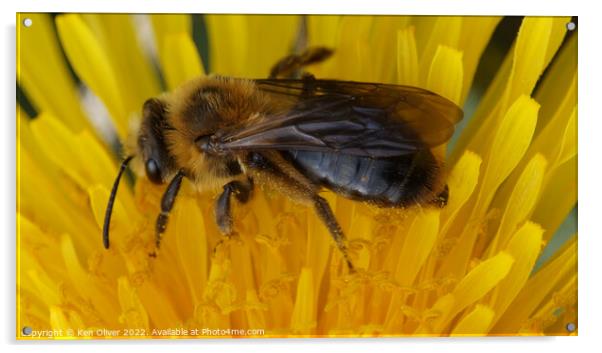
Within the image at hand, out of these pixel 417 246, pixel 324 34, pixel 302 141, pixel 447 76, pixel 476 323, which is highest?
pixel 324 34

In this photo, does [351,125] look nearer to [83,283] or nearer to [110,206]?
[110,206]

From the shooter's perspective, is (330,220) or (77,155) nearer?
(330,220)

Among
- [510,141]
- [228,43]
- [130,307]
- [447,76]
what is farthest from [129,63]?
[510,141]

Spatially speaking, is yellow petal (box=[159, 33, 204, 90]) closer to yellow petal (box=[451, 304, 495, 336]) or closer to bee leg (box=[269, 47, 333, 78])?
bee leg (box=[269, 47, 333, 78])

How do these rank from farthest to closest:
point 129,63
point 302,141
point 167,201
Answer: point 129,63, point 167,201, point 302,141

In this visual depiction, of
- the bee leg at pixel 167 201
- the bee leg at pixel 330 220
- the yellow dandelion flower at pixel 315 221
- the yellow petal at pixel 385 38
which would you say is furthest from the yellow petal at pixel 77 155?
the yellow petal at pixel 385 38

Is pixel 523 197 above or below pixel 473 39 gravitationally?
below

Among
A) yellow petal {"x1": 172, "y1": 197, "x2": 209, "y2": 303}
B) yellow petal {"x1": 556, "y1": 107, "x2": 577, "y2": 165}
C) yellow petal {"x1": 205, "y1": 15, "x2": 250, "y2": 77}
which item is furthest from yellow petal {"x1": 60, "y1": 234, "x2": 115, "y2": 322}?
yellow petal {"x1": 556, "y1": 107, "x2": 577, "y2": 165}
